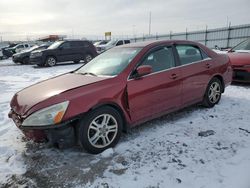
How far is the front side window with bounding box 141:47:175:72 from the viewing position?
3797 millimetres

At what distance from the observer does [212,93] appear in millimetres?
4906

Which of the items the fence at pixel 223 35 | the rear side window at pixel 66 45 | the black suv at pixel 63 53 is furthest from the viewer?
the fence at pixel 223 35

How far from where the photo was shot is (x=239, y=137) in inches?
139

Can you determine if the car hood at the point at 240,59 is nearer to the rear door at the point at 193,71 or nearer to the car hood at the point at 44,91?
the rear door at the point at 193,71

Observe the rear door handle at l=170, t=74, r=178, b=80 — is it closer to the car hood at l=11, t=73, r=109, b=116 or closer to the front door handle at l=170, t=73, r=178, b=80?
the front door handle at l=170, t=73, r=178, b=80

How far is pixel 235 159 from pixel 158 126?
1.41 metres

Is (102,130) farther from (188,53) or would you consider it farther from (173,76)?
(188,53)

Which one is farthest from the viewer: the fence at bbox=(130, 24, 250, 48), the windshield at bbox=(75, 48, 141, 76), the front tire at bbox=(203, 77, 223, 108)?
the fence at bbox=(130, 24, 250, 48)

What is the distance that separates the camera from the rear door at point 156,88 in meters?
3.44

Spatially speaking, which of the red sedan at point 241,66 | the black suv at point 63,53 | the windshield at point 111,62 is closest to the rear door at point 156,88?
the windshield at point 111,62

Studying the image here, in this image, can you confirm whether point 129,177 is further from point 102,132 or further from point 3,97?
point 3,97

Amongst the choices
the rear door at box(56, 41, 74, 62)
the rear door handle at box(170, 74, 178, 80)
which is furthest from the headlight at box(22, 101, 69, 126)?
the rear door at box(56, 41, 74, 62)

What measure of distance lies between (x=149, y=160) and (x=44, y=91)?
1.79m

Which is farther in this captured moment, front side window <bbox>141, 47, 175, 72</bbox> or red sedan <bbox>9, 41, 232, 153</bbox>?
front side window <bbox>141, 47, 175, 72</bbox>
